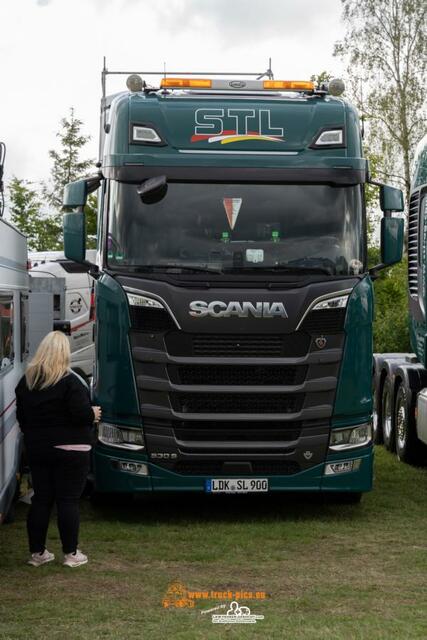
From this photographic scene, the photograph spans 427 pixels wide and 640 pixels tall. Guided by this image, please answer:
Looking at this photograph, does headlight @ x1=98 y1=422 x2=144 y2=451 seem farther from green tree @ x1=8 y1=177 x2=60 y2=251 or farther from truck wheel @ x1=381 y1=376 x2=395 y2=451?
green tree @ x1=8 y1=177 x2=60 y2=251

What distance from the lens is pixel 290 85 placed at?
439 inches

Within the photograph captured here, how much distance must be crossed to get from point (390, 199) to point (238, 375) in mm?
2139

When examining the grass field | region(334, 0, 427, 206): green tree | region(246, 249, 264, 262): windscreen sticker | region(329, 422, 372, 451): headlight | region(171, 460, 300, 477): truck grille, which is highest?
region(334, 0, 427, 206): green tree

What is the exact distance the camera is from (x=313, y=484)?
10359 millimetres

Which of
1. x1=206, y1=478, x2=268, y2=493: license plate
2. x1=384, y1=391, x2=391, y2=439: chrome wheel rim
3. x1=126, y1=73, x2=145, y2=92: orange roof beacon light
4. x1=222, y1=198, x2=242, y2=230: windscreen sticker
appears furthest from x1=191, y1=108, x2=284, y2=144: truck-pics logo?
x1=384, y1=391, x2=391, y2=439: chrome wheel rim

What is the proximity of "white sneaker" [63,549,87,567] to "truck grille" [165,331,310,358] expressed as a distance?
209 centimetres

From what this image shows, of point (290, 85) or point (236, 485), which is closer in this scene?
point (236, 485)

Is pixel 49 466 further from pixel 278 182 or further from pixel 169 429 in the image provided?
pixel 278 182

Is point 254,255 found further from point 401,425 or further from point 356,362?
point 401,425

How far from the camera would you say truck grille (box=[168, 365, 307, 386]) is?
10.1m

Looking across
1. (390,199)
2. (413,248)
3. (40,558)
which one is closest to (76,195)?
(390,199)

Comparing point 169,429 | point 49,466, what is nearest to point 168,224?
point 169,429

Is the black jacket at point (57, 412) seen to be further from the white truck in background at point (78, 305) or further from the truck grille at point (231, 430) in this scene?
the white truck in background at point (78, 305)

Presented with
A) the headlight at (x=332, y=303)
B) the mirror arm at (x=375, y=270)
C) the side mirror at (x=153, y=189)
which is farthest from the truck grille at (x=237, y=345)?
the side mirror at (x=153, y=189)
